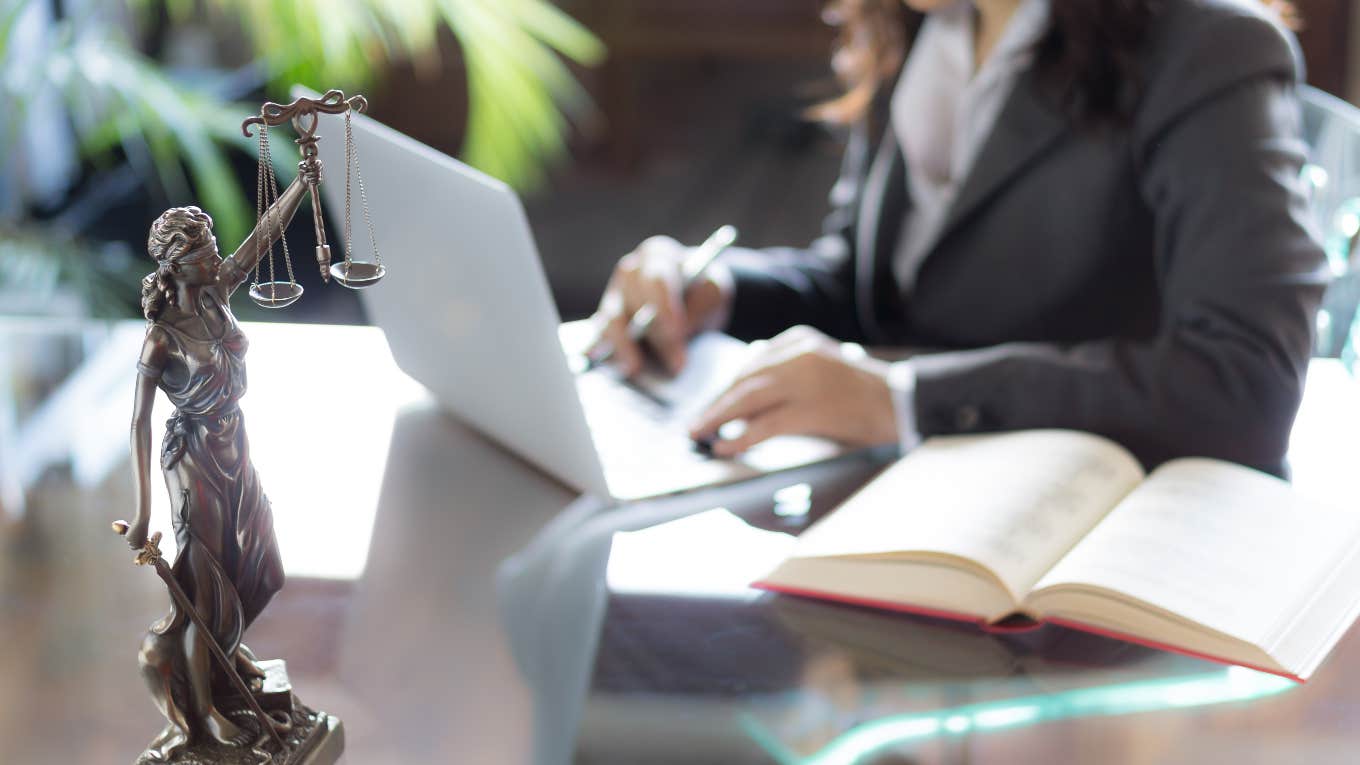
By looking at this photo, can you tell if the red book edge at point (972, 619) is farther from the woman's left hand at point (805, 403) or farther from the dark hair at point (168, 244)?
the dark hair at point (168, 244)

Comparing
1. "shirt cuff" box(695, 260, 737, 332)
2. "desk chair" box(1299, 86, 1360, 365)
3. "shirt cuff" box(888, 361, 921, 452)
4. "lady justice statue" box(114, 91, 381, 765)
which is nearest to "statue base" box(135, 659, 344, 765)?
"lady justice statue" box(114, 91, 381, 765)

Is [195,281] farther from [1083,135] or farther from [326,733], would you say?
[1083,135]

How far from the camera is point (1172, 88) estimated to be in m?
1.21

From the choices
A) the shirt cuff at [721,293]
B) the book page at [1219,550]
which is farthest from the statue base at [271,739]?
the shirt cuff at [721,293]

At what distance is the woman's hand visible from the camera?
128 centimetres

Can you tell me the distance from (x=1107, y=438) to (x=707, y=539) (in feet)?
1.14

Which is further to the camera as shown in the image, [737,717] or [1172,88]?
[1172,88]

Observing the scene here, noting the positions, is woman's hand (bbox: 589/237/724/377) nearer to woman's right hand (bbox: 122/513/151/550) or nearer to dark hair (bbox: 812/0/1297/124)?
dark hair (bbox: 812/0/1297/124)

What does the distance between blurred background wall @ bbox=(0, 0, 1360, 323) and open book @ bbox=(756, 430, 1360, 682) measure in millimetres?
441

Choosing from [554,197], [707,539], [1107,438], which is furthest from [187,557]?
[554,197]

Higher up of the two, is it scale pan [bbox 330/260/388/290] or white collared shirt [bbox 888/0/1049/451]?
scale pan [bbox 330/260/388/290]

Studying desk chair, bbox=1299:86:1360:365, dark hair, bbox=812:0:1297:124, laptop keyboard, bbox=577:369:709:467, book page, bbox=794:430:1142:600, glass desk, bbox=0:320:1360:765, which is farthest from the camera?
desk chair, bbox=1299:86:1360:365

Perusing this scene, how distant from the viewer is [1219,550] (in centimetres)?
88

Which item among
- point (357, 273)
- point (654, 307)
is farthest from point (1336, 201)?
point (357, 273)
